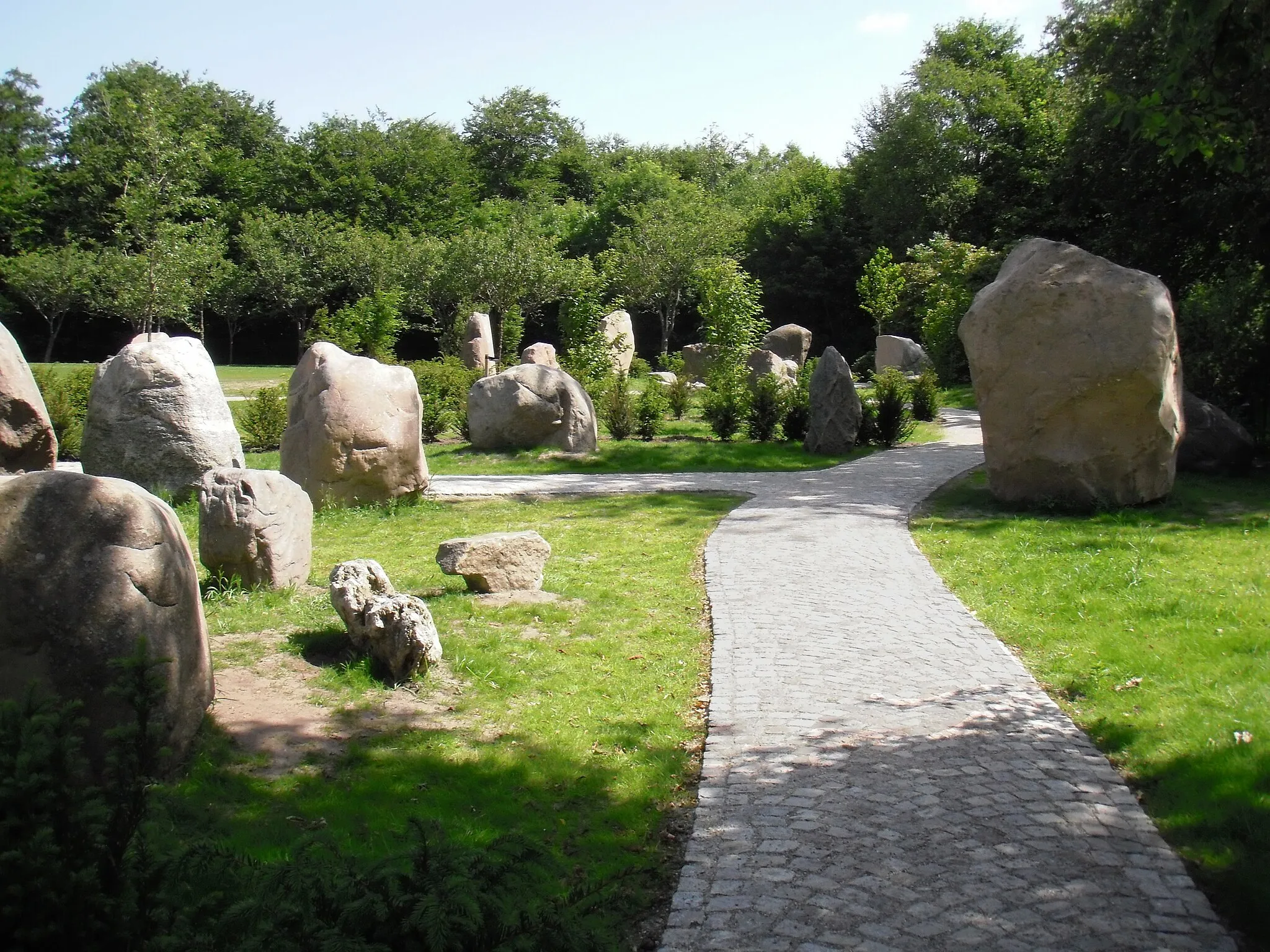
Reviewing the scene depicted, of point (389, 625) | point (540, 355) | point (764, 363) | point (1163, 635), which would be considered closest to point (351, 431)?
point (389, 625)

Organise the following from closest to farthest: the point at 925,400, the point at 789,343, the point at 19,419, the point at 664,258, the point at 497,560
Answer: the point at 19,419 < the point at 497,560 < the point at 925,400 < the point at 789,343 < the point at 664,258

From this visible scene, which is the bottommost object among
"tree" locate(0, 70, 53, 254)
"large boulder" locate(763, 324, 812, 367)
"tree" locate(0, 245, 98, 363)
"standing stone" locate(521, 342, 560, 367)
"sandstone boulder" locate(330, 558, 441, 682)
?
"sandstone boulder" locate(330, 558, 441, 682)

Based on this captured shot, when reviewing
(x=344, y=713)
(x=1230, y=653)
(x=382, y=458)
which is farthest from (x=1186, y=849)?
(x=382, y=458)

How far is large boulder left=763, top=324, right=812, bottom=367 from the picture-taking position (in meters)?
32.8

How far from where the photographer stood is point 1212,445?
14.3 meters

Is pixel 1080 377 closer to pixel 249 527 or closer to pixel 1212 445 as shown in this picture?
pixel 1212 445

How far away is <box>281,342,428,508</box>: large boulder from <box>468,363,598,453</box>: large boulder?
4.91 metres

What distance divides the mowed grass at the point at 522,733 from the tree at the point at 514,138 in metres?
52.1

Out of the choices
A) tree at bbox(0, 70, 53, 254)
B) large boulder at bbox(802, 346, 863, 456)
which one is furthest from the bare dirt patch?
tree at bbox(0, 70, 53, 254)

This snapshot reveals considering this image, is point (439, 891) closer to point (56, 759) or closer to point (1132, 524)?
point (56, 759)

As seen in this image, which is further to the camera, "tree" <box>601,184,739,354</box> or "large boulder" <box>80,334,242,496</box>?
"tree" <box>601,184,739,354</box>

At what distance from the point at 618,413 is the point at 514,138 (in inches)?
1774

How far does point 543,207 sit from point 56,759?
178ft

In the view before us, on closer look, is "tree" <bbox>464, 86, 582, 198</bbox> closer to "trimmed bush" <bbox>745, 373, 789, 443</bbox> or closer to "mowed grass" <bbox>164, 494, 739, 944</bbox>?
"trimmed bush" <bbox>745, 373, 789, 443</bbox>
